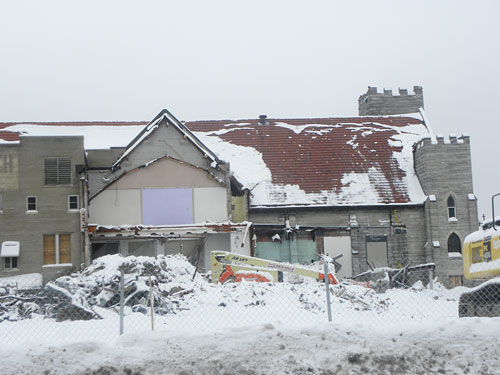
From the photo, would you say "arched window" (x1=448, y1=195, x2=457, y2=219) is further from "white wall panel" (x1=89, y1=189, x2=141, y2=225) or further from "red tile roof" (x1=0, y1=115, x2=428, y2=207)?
"white wall panel" (x1=89, y1=189, x2=141, y2=225)

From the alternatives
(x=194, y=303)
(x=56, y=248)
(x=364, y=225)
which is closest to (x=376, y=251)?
(x=364, y=225)

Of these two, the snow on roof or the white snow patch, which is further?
the white snow patch

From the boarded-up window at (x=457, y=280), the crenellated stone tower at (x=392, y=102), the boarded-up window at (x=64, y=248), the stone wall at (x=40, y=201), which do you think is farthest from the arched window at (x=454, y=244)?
the boarded-up window at (x=64, y=248)

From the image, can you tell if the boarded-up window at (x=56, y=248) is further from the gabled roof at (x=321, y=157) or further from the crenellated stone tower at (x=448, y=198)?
the crenellated stone tower at (x=448, y=198)

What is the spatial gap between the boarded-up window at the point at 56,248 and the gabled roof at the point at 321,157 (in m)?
8.70

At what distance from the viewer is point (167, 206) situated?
32344mm

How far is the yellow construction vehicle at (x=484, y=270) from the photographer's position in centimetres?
1302

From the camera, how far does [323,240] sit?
111ft

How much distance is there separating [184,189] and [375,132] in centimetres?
1175

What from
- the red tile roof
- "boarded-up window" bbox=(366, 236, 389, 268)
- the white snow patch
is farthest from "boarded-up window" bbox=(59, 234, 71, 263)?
"boarded-up window" bbox=(366, 236, 389, 268)

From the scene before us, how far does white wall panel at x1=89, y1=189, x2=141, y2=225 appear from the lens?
3195 centimetres

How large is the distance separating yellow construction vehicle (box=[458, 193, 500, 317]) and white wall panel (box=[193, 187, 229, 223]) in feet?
63.2

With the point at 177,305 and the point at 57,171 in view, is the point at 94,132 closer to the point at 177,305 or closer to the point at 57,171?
the point at 57,171

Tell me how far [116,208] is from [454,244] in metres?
15.7
